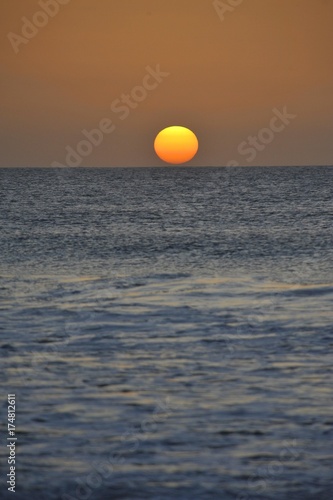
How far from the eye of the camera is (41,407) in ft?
46.2

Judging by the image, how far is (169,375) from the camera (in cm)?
1606

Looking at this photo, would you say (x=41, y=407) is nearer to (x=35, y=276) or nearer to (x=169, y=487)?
(x=169, y=487)

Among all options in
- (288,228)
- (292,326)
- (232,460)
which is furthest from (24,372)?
(288,228)

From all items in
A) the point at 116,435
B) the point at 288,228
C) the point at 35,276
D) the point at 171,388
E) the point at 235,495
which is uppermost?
the point at 288,228

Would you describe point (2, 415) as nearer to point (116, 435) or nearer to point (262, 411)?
point (116, 435)

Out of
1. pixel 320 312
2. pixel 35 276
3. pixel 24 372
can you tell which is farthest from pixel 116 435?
pixel 35 276

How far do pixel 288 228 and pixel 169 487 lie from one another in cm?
4458

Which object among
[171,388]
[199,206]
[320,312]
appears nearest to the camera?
[171,388]

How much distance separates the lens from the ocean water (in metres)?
11.4

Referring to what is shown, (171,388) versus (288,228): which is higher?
(288,228)

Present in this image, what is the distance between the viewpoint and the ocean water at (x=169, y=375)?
447 inches

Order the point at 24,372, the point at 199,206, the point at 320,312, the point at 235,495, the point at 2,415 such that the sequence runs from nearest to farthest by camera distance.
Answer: the point at 235,495
the point at 2,415
the point at 24,372
the point at 320,312
the point at 199,206

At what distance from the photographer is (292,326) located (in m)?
20.9

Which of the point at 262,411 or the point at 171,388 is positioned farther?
the point at 171,388
